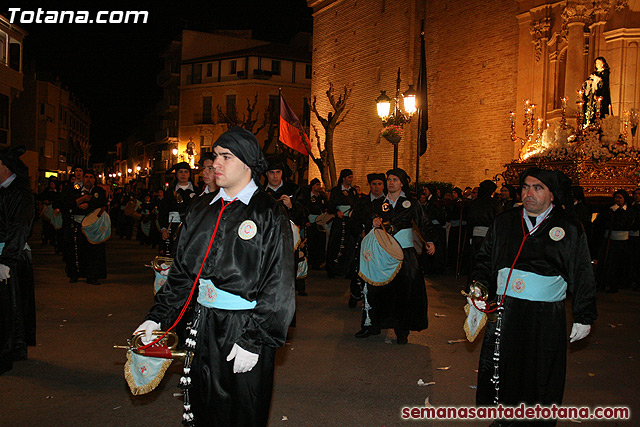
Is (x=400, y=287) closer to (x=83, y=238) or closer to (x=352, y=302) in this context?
(x=352, y=302)

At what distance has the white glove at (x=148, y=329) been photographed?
3.07 m

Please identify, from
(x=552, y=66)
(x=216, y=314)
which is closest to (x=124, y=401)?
(x=216, y=314)

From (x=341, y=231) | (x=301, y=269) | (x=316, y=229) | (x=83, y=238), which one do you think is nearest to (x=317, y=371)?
(x=301, y=269)

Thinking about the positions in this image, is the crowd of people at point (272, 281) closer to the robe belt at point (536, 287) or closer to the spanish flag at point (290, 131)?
the robe belt at point (536, 287)

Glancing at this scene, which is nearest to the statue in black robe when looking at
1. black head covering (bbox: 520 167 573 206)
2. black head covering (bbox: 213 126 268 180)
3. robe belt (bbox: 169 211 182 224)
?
robe belt (bbox: 169 211 182 224)

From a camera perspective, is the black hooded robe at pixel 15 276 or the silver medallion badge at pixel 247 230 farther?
the black hooded robe at pixel 15 276

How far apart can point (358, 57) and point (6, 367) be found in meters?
29.8

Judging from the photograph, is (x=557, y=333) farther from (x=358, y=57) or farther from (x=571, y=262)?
(x=358, y=57)

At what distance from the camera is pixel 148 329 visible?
310 centimetres

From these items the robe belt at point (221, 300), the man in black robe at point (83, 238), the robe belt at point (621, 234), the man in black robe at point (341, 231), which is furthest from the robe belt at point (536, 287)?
the robe belt at point (621, 234)

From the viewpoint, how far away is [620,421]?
4.82 meters

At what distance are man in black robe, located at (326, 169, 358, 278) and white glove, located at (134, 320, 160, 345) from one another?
356 inches

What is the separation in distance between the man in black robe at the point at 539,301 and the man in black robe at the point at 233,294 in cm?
183

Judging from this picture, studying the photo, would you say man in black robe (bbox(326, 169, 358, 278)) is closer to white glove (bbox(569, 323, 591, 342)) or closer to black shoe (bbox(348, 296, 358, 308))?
black shoe (bbox(348, 296, 358, 308))
